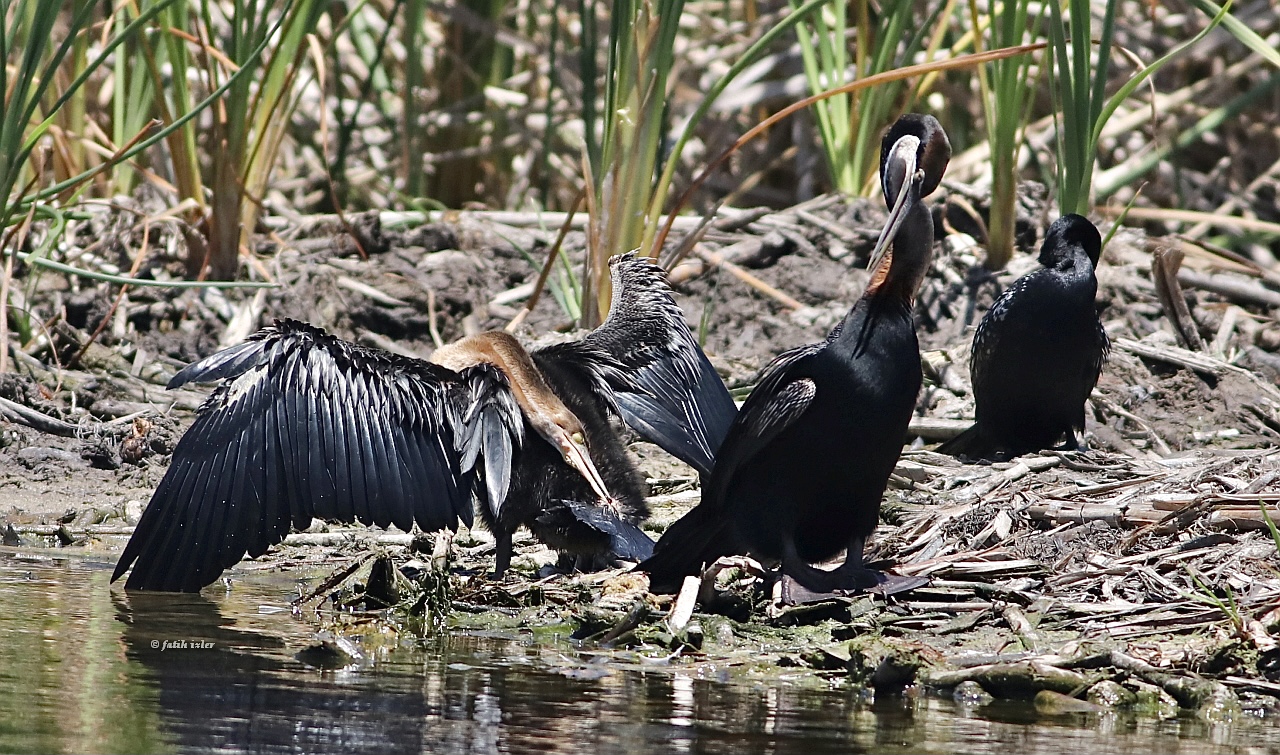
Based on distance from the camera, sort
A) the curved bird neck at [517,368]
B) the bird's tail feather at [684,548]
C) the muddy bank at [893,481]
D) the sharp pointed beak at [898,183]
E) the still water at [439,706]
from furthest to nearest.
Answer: the curved bird neck at [517,368] < the bird's tail feather at [684,548] < the sharp pointed beak at [898,183] < the muddy bank at [893,481] < the still water at [439,706]

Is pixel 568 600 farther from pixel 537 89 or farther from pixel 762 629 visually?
pixel 537 89

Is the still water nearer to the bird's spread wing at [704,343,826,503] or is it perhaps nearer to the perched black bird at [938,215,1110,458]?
the bird's spread wing at [704,343,826,503]

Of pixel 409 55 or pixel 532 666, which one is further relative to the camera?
pixel 409 55

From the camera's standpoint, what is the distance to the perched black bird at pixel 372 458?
16.4ft

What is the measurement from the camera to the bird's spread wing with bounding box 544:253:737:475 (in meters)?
5.66

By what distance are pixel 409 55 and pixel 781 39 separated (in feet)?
8.33

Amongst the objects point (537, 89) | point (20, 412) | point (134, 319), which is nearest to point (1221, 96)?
point (537, 89)

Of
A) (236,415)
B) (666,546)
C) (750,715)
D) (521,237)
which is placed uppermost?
(521,237)

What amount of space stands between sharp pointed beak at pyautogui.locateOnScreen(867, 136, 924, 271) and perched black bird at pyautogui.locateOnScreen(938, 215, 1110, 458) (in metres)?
1.85

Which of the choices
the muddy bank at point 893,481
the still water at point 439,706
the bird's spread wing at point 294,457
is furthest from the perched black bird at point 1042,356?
the still water at point 439,706

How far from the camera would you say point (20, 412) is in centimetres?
711

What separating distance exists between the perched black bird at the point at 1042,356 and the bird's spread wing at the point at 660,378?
52.5 inches

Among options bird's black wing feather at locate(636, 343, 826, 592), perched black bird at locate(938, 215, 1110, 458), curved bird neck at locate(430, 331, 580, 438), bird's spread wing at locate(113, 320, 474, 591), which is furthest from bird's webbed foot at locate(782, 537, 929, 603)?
perched black bird at locate(938, 215, 1110, 458)

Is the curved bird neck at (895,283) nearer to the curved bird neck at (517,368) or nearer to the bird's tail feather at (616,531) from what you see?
the bird's tail feather at (616,531)
